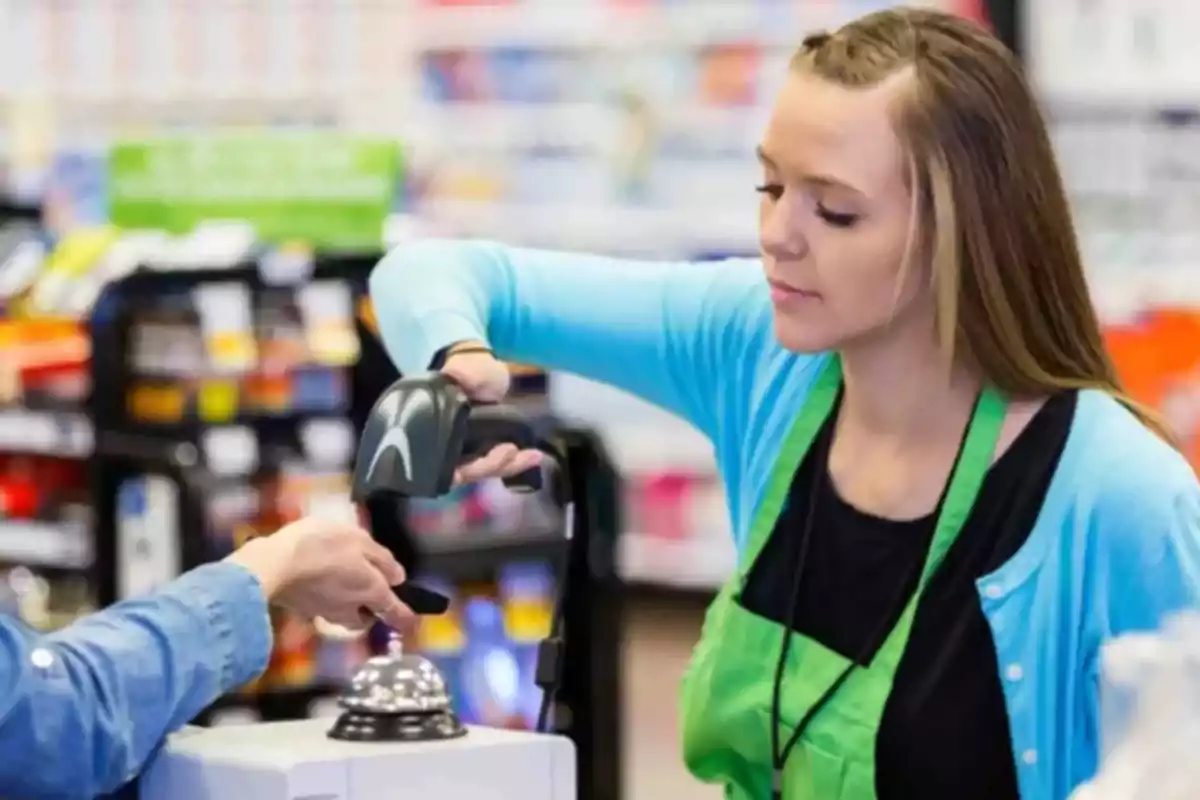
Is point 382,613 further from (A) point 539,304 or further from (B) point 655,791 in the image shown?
(B) point 655,791

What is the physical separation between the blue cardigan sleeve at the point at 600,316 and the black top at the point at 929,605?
21 cm

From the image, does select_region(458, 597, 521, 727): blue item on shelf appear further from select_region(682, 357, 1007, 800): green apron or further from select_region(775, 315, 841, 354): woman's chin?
select_region(775, 315, 841, 354): woman's chin

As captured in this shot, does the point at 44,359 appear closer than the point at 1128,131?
Yes

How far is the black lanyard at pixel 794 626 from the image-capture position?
6.55 feet

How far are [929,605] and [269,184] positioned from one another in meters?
3.31

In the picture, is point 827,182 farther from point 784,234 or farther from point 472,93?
point 472,93

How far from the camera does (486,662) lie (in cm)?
421

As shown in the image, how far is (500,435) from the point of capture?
209 cm

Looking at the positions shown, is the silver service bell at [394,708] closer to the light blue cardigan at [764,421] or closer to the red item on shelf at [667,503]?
the light blue cardigan at [764,421]

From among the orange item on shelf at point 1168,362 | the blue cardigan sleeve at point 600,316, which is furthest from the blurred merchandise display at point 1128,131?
the blue cardigan sleeve at point 600,316

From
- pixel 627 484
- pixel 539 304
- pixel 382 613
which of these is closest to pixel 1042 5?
pixel 627 484

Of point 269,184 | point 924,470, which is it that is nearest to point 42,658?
point 924,470

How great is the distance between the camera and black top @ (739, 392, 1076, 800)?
1.94 meters

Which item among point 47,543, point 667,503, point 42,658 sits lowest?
point 667,503
